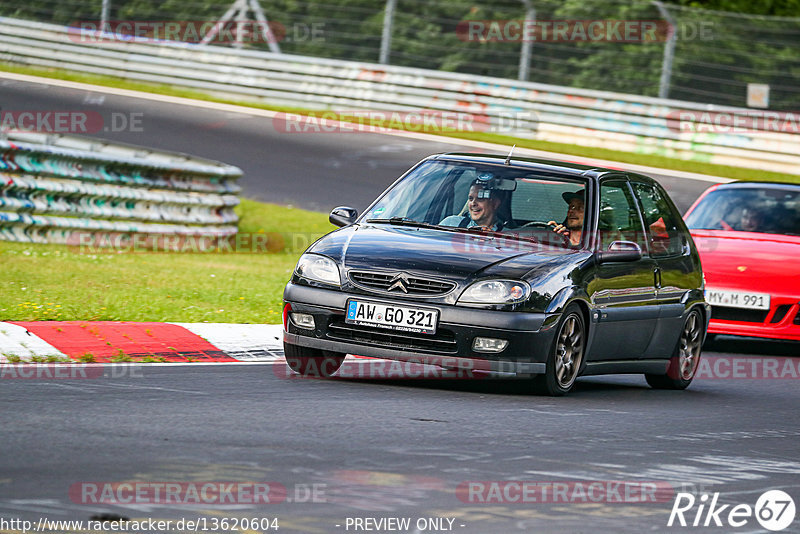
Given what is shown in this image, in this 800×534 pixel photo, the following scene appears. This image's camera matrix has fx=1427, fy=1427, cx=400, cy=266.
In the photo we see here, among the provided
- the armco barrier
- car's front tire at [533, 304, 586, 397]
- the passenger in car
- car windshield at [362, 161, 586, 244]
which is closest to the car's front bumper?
car's front tire at [533, 304, 586, 397]

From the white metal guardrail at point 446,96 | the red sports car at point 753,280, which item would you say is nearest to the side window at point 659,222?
the red sports car at point 753,280

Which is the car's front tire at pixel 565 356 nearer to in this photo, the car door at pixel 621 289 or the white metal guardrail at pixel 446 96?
the car door at pixel 621 289

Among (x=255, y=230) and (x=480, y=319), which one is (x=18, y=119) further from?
(x=480, y=319)

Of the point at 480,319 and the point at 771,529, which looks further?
the point at 480,319

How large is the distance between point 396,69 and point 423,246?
59.7 ft

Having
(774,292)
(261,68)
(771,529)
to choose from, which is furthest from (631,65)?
(771,529)

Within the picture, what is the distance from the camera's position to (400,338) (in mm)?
8477

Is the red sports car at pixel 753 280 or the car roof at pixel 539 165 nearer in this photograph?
the car roof at pixel 539 165

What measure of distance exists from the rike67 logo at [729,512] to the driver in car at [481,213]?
3487mm

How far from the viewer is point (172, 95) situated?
Result: 1088 inches

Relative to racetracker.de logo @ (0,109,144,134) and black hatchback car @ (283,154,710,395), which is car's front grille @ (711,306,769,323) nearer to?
black hatchback car @ (283,154,710,395)

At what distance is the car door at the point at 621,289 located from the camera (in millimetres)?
9297

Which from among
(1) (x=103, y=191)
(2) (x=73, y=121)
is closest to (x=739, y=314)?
(1) (x=103, y=191)

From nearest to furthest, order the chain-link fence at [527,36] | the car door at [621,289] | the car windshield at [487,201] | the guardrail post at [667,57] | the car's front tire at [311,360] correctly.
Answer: the car's front tire at [311,360] → the car door at [621,289] → the car windshield at [487,201] → the chain-link fence at [527,36] → the guardrail post at [667,57]
